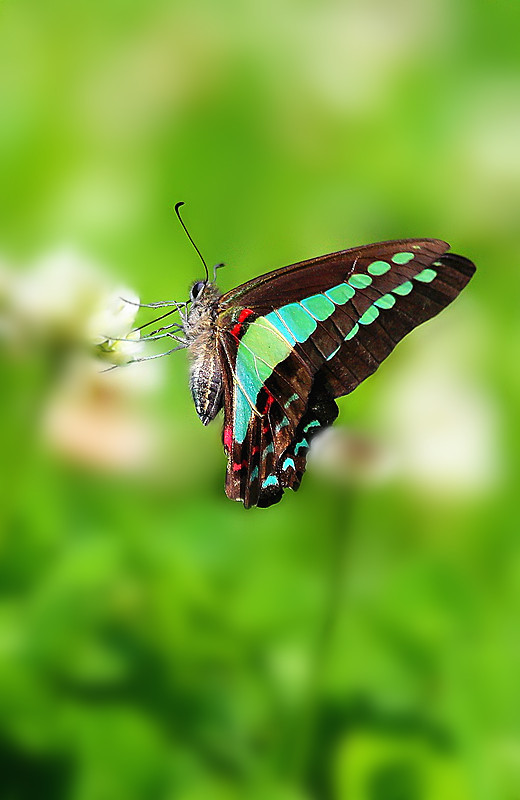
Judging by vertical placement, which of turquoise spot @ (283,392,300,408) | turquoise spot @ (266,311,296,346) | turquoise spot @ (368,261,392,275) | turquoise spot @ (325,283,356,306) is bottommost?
turquoise spot @ (283,392,300,408)

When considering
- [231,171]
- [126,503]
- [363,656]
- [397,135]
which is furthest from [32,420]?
[397,135]

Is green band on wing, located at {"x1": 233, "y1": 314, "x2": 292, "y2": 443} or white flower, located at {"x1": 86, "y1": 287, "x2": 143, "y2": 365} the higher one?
green band on wing, located at {"x1": 233, "y1": 314, "x2": 292, "y2": 443}

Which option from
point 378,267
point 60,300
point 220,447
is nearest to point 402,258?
point 378,267

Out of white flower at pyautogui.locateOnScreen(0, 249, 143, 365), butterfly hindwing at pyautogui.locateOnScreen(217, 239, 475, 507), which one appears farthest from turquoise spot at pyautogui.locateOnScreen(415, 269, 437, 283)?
white flower at pyautogui.locateOnScreen(0, 249, 143, 365)

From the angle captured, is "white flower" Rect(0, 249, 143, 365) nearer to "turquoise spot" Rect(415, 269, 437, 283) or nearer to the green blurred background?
the green blurred background

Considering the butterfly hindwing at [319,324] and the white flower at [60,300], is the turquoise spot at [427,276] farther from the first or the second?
the white flower at [60,300]

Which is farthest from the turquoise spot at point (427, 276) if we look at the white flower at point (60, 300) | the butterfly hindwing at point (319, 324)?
the white flower at point (60, 300)
